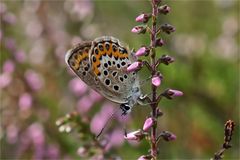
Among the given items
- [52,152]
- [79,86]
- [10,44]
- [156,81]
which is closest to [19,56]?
[10,44]

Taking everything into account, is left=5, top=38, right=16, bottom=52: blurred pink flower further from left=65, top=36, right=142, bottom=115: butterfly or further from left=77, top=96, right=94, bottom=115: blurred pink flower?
left=65, top=36, right=142, bottom=115: butterfly

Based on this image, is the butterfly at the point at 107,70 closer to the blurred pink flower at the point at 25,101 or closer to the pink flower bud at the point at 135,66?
the pink flower bud at the point at 135,66

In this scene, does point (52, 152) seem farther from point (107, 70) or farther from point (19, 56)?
point (107, 70)

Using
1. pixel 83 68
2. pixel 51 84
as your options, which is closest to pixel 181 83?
pixel 51 84

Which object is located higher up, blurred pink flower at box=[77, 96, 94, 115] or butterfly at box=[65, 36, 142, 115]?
blurred pink flower at box=[77, 96, 94, 115]

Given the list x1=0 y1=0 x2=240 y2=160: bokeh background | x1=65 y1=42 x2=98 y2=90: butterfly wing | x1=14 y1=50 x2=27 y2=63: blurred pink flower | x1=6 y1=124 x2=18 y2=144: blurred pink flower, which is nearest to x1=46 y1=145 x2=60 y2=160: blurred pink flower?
x1=0 y1=0 x2=240 y2=160: bokeh background

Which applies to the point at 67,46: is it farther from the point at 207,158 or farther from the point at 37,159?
the point at 207,158
